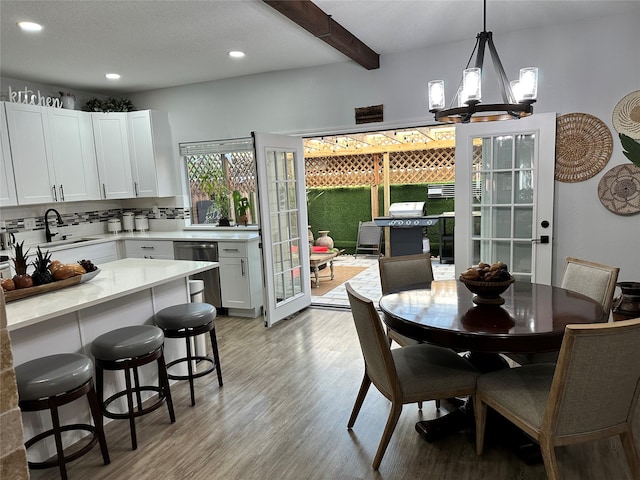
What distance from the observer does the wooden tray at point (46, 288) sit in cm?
222

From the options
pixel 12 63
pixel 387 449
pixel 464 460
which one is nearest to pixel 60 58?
pixel 12 63

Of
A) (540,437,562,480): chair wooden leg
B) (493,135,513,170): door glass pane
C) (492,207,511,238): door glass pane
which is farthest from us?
(492,207,511,238): door glass pane

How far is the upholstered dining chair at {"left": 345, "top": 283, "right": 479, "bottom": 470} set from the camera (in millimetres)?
2010

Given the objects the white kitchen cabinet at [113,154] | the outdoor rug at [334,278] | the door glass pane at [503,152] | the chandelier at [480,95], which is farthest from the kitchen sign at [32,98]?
the door glass pane at [503,152]

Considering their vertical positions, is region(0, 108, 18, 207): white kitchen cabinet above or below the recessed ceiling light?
below

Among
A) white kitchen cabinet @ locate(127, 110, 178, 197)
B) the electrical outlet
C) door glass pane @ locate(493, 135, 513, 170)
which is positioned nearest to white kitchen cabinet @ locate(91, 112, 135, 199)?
white kitchen cabinet @ locate(127, 110, 178, 197)

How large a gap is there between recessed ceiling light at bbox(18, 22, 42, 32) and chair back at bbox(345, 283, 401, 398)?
2817mm

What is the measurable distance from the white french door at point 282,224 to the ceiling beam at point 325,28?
3.45 feet

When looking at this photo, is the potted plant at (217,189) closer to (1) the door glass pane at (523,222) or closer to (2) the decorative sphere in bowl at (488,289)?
(1) the door glass pane at (523,222)

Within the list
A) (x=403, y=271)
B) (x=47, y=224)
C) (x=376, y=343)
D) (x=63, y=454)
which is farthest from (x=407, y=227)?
(x=63, y=454)

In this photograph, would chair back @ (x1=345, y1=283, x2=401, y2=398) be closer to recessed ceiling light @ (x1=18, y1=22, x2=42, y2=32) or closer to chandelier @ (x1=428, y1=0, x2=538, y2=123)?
chandelier @ (x1=428, y1=0, x2=538, y2=123)

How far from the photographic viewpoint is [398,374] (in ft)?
6.95

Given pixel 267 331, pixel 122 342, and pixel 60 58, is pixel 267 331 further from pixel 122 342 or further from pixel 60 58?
pixel 60 58

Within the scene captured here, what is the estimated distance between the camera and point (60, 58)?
12.5ft
